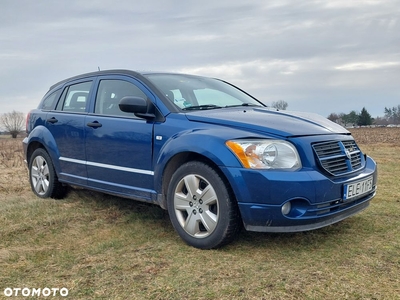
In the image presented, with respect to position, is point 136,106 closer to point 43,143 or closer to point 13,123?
point 43,143

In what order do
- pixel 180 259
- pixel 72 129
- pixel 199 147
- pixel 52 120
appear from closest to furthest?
pixel 180 259, pixel 199 147, pixel 72 129, pixel 52 120

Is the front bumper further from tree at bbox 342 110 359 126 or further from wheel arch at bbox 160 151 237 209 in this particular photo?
tree at bbox 342 110 359 126

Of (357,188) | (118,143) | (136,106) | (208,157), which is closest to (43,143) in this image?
(118,143)

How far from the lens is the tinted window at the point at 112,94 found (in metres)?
4.18

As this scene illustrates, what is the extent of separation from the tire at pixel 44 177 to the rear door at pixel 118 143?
96 centimetres

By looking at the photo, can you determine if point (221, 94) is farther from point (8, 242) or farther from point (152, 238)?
point (8, 242)

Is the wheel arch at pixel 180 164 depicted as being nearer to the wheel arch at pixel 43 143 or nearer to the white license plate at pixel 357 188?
the white license plate at pixel 357 188

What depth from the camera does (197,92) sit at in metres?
4.24

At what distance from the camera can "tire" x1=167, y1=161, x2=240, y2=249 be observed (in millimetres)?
3105

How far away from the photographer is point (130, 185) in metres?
3.97

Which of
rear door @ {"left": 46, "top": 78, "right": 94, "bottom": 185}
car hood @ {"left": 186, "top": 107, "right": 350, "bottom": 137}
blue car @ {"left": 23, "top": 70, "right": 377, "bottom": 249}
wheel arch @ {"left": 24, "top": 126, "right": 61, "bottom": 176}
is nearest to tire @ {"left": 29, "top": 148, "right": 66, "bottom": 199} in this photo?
wheel arch @ {"left": 24, "top": 126, "right": 61, "bottom": 176}

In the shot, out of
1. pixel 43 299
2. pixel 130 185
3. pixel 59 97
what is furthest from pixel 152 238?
pixel 59 97

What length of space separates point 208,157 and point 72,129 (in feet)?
7.26

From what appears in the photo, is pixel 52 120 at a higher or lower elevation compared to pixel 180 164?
higher
